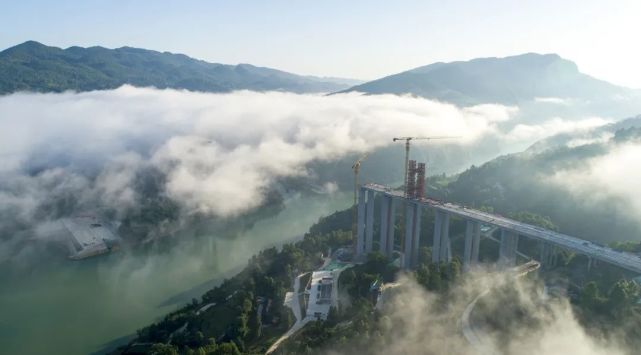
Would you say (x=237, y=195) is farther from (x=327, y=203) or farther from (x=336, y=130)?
(x=336, y=130)

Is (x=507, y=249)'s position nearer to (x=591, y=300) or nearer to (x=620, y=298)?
(x=591, y=300)

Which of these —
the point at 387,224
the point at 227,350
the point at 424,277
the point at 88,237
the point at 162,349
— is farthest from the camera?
the point at 88,237

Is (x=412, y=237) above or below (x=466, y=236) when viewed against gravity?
below

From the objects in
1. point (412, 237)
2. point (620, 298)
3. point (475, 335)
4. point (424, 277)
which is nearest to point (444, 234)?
point (412, 237)

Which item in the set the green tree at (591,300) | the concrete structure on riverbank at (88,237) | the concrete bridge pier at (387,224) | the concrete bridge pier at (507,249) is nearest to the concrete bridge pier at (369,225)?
the concrete bridge pier at (387,224)

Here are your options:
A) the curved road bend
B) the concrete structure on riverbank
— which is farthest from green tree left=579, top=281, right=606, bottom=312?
the concrete structure on riverbank

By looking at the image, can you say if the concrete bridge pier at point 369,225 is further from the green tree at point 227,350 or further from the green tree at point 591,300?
the green tree at point 591,300
